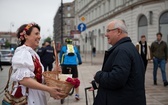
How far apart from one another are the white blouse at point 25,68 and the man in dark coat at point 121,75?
0.69 m

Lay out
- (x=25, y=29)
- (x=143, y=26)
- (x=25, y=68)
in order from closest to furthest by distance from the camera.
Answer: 1. (x=25, y=68)
2. (x=25, y=29)
3. (x=143, y=26)

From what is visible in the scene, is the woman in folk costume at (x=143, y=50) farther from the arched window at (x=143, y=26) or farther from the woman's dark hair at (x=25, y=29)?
the arched window at (x=143, y=26)

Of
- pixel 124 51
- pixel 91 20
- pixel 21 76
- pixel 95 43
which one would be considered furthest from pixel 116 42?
pixel 91 20

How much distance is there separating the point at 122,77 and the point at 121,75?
1.0 inches

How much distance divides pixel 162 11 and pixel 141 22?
14.1 feet

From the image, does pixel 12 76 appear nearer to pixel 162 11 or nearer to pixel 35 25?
pixel 35 25

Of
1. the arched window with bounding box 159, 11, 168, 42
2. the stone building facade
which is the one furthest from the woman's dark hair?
the arched window with bounding box 159, 11, 168, 42

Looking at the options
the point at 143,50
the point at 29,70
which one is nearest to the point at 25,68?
the point at 29,70

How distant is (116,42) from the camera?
10.6ft

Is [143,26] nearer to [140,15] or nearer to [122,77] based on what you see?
[140,15]

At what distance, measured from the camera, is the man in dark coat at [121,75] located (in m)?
2.95

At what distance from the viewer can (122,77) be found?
2.93 m

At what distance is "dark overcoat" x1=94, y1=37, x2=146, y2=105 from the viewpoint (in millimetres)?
2939

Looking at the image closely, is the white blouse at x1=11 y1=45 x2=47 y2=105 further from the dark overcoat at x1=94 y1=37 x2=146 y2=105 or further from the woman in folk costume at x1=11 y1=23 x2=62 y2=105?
the dark overcoat at x1=94 y1=37 x2=146 y2=105
